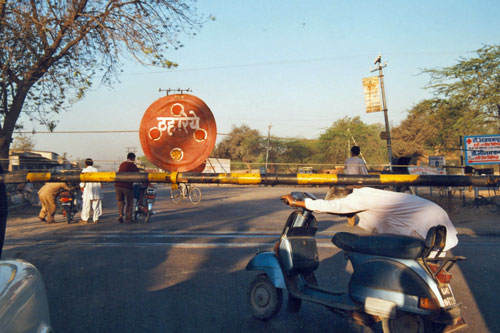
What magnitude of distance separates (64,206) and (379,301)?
9.68 m

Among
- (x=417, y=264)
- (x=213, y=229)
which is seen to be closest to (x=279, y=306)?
(x=417, y=264)

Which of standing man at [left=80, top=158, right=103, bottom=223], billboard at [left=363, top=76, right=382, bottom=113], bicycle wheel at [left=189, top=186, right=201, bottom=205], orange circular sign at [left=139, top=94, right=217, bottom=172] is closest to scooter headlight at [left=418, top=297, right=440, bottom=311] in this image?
orange circular sign at [left=139, top=94, right=217, bottom=172]

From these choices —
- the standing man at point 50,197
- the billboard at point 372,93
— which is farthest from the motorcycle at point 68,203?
the billboard at point 372,93

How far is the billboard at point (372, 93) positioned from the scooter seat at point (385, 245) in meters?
22.5

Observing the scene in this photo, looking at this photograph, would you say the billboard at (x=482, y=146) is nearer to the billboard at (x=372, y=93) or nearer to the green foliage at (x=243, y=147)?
the billboard at (x=372, y=93)

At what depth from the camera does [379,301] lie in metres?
3.48

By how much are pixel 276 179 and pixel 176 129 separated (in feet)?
3.38

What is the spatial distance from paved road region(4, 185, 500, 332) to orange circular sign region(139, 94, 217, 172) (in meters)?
1.68

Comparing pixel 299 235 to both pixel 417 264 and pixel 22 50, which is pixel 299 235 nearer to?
pixel 417 264

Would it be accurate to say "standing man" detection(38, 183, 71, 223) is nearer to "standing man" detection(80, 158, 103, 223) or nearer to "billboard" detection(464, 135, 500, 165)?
"standing man" detection(80, 158, 103, 223)

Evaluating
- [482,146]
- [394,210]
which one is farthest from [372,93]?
[394,210]

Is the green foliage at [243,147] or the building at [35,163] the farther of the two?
the green foliage at [243,147]

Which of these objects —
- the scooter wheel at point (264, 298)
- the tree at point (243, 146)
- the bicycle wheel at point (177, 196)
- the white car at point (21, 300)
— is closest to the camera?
the white car at point (21, 300)

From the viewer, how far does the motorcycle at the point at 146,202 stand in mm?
11469
